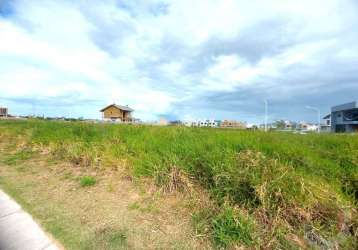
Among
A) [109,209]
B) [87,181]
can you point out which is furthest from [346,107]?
[109,209]

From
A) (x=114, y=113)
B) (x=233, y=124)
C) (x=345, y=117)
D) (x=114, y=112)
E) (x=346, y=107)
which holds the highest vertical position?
(x=346, y=107)

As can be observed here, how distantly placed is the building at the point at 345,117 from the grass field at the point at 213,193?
38008mm

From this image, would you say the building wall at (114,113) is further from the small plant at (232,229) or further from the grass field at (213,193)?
the small plant at (232,229)

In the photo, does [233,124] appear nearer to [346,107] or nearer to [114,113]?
[346,107]

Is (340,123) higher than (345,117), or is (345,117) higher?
(345,117)

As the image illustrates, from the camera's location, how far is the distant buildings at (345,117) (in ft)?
126

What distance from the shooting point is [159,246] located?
310cm

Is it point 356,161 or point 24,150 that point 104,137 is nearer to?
point 24,150

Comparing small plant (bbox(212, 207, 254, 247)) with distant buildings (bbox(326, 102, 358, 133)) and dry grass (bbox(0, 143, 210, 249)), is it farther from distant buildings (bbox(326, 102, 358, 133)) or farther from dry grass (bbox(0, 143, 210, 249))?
distant buildings (bbox(326, 102, 358, 133))

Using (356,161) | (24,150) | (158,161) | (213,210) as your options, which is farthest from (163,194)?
(24,150)

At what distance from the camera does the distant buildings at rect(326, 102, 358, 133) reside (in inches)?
1516

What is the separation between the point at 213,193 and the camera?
393cm

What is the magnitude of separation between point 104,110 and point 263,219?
2078 inches

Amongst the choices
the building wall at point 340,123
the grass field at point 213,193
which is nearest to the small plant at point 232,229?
the grass field at point 213,193
